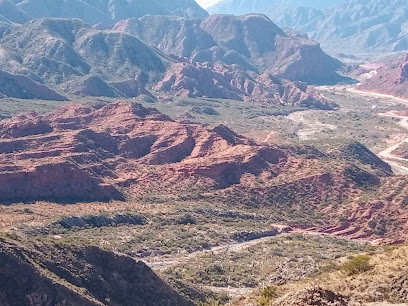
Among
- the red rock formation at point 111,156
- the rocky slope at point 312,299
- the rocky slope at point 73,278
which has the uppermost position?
the rocky slope at point 312,299

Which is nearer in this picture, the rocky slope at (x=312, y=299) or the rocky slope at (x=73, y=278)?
the rocky slope at (x=312, y=299)

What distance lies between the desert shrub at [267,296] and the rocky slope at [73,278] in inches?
596

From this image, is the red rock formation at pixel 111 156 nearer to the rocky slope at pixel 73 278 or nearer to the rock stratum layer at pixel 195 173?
the rock stratum layer at pixel 195 173

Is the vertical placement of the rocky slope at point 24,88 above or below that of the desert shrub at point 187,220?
below

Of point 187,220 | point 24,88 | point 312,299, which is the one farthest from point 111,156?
point 24,88

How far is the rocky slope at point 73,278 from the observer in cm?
4625

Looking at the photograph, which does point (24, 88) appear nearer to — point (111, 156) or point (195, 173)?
point (111, 156)

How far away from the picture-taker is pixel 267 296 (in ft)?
118

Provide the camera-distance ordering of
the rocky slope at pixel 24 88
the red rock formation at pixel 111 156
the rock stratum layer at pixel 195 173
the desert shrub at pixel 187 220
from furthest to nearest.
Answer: the rocky slope at pixel 24 88
the red rock formation at pixel 111 156
the rock stratum layer at pixel 195 173
the desert shrub at pixel 187 220

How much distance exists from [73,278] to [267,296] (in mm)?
18907

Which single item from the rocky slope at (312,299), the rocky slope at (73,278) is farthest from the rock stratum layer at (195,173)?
the rocky slope at (312,299)

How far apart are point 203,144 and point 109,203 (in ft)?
85.0

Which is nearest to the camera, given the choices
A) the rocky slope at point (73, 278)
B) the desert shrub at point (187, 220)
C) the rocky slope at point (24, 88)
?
the rocky slope at point (73, 278)

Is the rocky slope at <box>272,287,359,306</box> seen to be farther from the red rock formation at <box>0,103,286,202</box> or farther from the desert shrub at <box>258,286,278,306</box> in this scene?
the red rock formation at <box>0,103,286,202</box>
